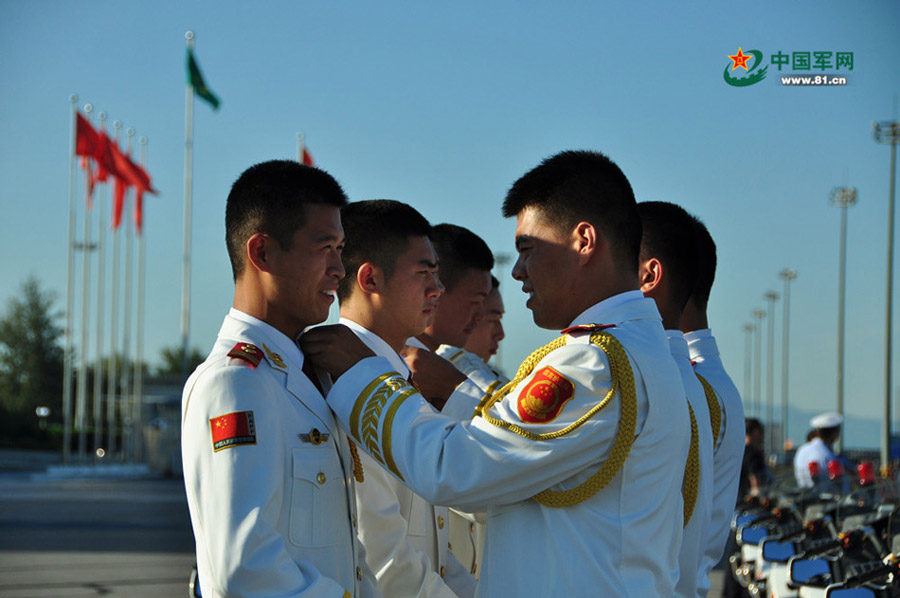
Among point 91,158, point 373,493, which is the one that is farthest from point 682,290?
point 91,158

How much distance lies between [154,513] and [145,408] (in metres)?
23.7

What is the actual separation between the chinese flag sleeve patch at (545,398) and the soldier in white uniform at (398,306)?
36.4 inches

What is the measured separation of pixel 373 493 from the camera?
11.9 feet

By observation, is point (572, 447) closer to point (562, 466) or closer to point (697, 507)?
point (562, 466)

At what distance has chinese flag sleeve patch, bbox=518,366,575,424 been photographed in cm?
286

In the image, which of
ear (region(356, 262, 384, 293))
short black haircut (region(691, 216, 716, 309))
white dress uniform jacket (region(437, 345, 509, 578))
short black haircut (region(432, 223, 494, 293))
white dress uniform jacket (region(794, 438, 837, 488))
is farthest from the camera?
→ white dress uniform jacket (region(794, 438, 837, 488))

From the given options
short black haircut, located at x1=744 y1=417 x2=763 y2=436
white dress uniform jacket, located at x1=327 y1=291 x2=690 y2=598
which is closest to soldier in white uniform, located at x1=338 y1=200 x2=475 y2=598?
white dress uniform jacket, located at x1=327 y1=291 x2=690 y2=598

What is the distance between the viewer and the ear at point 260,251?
322 centimetres

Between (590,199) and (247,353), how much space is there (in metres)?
1.04

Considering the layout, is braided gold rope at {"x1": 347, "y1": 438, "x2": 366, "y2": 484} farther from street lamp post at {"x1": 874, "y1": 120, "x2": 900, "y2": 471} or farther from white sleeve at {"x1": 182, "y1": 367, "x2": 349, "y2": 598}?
street lamp post at {"x1": 874, "y1": 120, "x2": 900, "y2": 471}

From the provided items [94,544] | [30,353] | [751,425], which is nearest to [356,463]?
[751,425]

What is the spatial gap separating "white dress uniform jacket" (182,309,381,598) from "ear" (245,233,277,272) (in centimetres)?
19

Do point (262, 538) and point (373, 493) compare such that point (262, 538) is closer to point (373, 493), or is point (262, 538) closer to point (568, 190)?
point (373, 493)

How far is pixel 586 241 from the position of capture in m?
3.12
